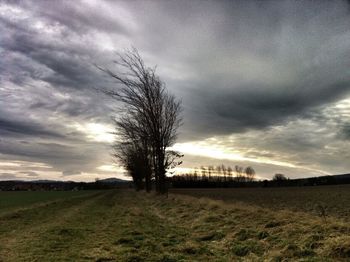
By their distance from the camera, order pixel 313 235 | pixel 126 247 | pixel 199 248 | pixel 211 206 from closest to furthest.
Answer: pixel 313 235 < pixel 199 248 < pixel 126 247 < pixel 211 206

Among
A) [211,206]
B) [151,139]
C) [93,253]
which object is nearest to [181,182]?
[151,139]

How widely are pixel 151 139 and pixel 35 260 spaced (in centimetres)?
2691

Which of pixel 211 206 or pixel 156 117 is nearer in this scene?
pixel 211 206

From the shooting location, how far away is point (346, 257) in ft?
23.5

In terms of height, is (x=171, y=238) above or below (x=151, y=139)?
below

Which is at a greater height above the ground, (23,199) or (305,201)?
(23,199)

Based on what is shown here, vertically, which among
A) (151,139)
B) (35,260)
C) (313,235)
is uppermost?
(151,139)

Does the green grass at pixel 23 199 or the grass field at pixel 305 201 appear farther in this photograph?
the green grass at pixel 23 199

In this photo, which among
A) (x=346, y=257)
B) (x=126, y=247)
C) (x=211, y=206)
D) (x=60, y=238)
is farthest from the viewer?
(x=211, y=206)

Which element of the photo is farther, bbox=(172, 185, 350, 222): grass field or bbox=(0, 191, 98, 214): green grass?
bbox=(0, 191, 98, 214): green grass

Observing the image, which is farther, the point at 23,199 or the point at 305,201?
the point at 23,199

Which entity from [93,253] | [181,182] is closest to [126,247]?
[93,253]

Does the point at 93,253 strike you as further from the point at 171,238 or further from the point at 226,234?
the point at 226,234

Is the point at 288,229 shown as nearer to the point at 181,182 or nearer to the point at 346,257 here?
the point at 346,257
